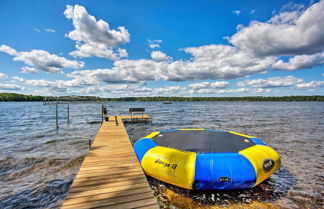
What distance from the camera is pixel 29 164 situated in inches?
317

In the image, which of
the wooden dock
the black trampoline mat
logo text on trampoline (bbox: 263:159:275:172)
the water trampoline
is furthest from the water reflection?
the black trampoline mat

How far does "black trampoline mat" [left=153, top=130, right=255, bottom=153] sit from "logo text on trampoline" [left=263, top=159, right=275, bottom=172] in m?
0.88

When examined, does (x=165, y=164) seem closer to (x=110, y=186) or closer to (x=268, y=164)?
(x=110, y=186)

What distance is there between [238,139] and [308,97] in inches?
8707

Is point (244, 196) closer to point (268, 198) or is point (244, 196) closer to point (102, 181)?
point (268, 198)

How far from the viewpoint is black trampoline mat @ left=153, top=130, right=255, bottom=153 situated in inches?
235

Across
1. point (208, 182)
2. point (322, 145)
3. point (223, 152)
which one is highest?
point (223, 152)

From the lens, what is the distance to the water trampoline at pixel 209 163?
15.9 feet

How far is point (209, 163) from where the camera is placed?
498 cm

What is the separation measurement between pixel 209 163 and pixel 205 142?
1704 millimetres

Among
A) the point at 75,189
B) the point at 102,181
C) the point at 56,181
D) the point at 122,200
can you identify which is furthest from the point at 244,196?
the point at 56,181

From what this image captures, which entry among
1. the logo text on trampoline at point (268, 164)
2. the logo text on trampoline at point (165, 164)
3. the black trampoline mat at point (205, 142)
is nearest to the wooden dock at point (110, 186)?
the logo text on trampoline at point (165, 164)

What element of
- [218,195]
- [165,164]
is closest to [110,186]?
[165,164]

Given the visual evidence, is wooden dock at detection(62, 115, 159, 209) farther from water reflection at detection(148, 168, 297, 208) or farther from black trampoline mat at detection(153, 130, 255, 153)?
black trampoline mat at detection(153, 130, 255, 153)
